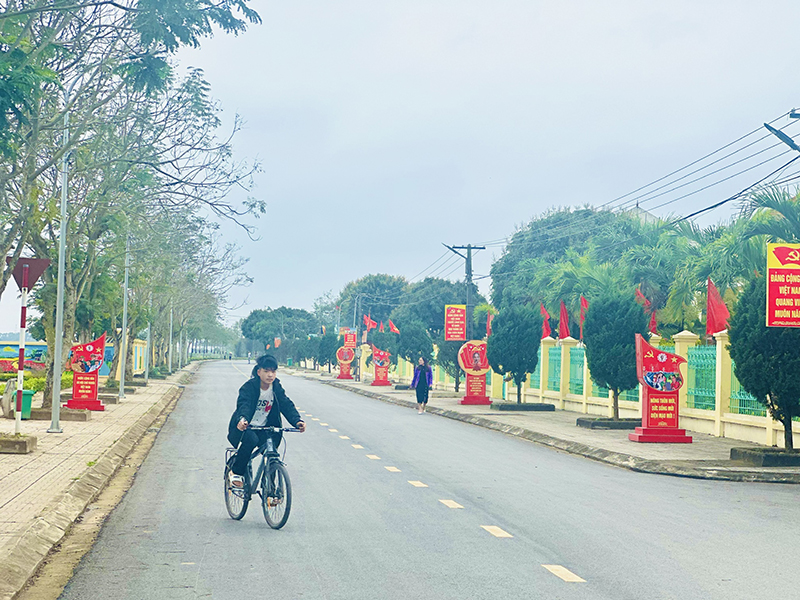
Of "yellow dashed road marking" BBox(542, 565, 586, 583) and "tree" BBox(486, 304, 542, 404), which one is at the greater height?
"tree" BBox(486, 304, 542, 404)

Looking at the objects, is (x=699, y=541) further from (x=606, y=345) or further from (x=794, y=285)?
(x=606, y=345)

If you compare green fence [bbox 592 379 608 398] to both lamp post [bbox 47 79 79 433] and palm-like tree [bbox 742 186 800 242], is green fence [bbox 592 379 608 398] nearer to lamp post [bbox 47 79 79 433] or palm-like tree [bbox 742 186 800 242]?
palm-like tree [bbox 742 186 800 242]

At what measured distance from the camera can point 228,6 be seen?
10523 millimetres

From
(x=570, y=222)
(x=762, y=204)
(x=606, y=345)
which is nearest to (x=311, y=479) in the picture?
(x=606, y=345)

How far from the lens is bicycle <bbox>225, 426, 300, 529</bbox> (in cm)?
902

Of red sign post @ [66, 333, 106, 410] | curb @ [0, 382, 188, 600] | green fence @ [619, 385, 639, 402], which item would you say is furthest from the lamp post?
green fence @ [619, 385, 639, 402]

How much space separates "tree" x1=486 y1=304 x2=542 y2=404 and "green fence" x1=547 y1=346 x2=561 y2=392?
1.69 metres

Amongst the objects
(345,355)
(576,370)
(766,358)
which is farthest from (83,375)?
(345,355)

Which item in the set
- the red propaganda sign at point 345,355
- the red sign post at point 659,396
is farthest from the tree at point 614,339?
the red propaganda sign at point 345,355

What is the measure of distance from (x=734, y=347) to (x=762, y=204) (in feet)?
21.5

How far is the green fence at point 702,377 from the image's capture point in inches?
857

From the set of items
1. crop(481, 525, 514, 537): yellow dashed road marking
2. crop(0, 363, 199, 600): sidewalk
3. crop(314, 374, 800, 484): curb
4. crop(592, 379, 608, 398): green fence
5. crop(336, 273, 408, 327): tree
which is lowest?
crop(314, 374, 800, 484): curb

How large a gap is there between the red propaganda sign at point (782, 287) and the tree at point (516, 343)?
16.6 m

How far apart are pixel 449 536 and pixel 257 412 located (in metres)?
2.33
